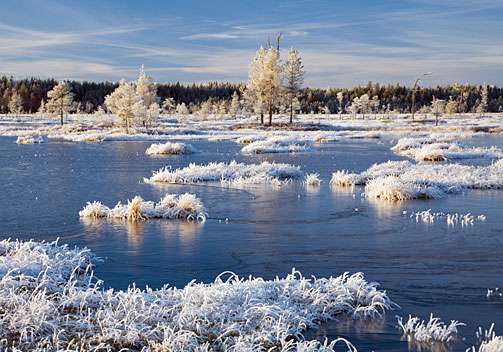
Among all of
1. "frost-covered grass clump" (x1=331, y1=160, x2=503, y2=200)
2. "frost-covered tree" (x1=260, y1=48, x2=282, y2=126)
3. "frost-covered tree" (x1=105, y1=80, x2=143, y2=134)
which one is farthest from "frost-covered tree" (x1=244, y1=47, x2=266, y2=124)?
"frost-covered grass clump" (x1=331, y1=160, x2=503, y2=200)

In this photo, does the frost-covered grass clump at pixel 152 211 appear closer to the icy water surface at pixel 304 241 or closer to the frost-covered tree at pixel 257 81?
the icy water surface at pixel 304 241

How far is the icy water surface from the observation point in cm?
966

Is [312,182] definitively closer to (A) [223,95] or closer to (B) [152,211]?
(B) [152,211]

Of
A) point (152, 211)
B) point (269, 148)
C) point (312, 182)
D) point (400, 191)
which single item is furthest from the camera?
point (269, 148)

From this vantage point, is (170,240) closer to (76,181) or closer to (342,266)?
(342,266)

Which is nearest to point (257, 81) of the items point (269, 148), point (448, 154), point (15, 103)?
point (269, 148)

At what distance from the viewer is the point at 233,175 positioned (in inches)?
974

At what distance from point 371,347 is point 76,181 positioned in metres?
19.0

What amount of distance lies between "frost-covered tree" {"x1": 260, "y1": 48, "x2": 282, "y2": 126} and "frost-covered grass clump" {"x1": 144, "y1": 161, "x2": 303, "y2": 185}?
5562 centimetres

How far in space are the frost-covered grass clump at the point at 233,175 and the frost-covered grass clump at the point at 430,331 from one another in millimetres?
15385

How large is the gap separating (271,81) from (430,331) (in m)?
74.5

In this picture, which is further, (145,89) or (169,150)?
(145,89)

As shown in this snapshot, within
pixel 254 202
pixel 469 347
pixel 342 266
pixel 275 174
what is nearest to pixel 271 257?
pixel 342 266

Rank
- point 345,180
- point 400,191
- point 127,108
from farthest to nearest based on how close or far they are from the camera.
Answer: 1. point 127,108
2. point 345,180
3. point 400,191
